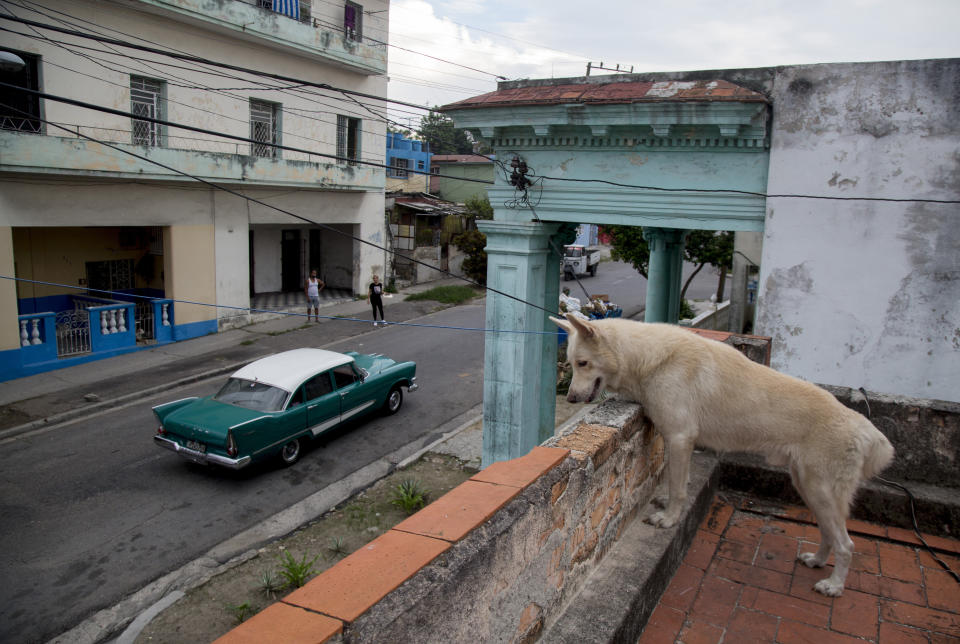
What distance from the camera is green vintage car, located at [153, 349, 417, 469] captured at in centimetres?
939

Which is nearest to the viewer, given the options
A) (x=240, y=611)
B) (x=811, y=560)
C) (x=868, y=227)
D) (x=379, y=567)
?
(x=379, y=567)

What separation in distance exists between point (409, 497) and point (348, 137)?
1588cm

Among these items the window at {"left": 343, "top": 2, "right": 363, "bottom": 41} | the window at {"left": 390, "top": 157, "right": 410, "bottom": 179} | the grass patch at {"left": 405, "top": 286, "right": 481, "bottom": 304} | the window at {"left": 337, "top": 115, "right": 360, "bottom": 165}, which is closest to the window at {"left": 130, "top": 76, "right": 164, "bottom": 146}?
the window at {"left": 337, "top": 115, "right": 360, "bottom": 165}

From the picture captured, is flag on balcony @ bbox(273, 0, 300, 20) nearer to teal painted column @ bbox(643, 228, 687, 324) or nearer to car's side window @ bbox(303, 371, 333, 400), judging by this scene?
car's side window @ bbox(303, 371, 333, 400)

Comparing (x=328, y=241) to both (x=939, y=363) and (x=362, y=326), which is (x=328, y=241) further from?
(x=939, y=363)

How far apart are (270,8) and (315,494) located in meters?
15.0

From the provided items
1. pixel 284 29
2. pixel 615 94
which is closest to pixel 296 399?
pixel 615 94

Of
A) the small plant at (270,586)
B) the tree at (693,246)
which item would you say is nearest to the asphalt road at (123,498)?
the small plant at (270,586)

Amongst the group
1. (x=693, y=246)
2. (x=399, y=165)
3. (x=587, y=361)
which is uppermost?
(x=399, y=165)

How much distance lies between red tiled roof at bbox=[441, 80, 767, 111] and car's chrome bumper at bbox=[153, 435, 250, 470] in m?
5.63

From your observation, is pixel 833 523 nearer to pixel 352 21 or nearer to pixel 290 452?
pixel 290 452

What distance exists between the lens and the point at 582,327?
11.9ft

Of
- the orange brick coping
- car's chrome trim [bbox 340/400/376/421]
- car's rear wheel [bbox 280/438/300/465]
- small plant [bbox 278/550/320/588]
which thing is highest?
the orange brick coping

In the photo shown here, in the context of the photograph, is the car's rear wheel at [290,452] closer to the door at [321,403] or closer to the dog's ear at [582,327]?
the door at [321,403]
